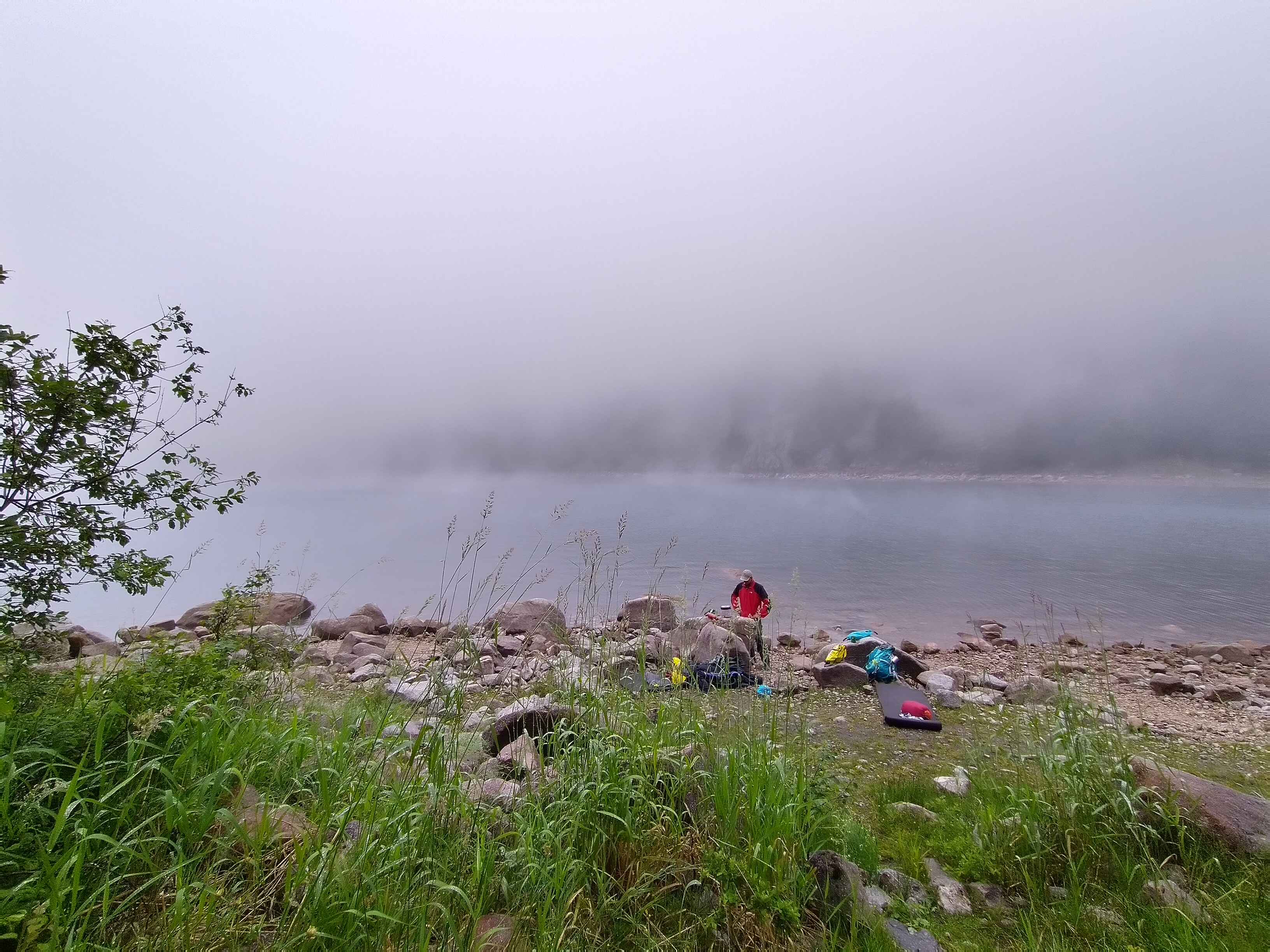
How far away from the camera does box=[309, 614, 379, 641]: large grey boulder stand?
1584 centimetres

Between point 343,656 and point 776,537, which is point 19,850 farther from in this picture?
point 776,537

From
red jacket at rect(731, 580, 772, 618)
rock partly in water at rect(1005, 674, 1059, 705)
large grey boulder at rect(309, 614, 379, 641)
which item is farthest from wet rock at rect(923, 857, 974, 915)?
large grey boulder at rect(309, 614, 379, 641)

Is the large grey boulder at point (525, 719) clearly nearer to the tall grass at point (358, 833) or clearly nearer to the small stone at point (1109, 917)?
the tall grass at point (358, 833)

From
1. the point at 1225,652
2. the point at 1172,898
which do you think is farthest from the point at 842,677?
the point at 1225,652

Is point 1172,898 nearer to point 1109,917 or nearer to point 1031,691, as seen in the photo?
point 1109,917

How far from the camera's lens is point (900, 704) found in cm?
855

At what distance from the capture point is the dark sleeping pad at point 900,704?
26.0 feet

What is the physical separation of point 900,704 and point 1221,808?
474 centimetres

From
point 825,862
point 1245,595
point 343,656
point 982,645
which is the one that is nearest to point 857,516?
point 1245,595

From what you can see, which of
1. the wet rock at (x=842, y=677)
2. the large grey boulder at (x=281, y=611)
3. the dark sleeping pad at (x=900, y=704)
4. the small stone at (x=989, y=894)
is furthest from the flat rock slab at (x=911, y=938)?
the wet rock at (x=842, y=677)

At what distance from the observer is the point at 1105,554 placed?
3684 cm

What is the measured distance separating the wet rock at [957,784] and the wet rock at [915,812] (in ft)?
1.49

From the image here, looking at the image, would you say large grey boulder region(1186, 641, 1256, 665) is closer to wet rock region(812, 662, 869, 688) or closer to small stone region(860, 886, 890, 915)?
wet rock region(812, 662, 869, 688)

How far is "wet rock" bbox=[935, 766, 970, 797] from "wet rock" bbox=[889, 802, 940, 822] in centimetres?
45
